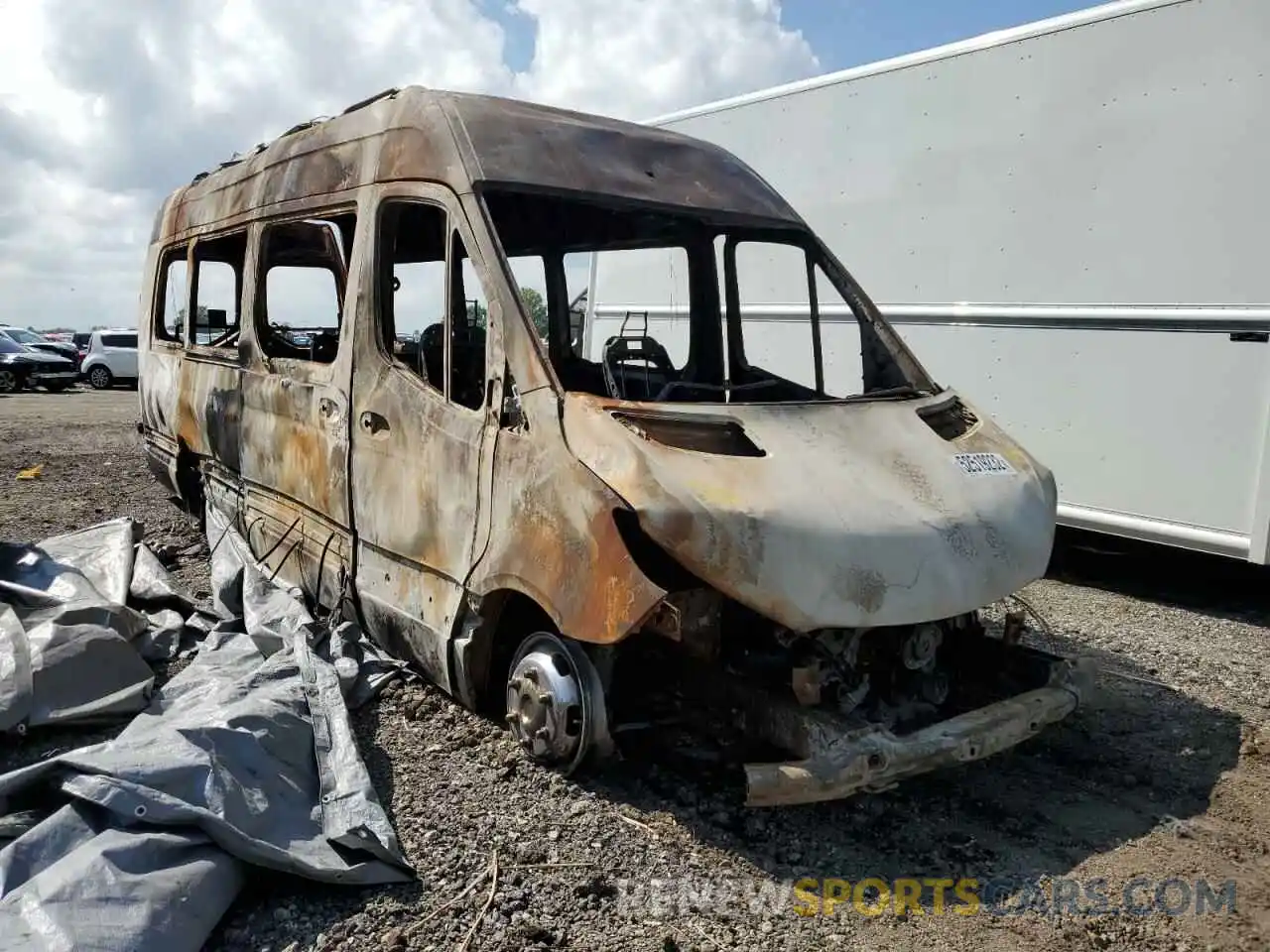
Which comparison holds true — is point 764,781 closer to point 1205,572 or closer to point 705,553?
point 705,553

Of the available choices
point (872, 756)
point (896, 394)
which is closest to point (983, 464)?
point (896, 394)

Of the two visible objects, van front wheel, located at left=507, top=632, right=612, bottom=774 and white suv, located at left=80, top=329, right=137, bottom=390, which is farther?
white suv, located at left=80, top=329, right=137, bottom=390

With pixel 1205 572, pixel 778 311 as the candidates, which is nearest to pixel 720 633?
pixel 778 311

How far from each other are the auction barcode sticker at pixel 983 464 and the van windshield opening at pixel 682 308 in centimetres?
59

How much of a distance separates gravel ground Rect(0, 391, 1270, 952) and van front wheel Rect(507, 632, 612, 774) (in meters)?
0.14

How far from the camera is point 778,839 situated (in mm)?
3477

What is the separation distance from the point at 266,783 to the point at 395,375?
1.77 meters

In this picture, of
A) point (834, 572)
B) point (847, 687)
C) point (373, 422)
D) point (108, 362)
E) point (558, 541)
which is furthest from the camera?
point (108, 362)

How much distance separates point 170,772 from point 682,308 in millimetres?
3392

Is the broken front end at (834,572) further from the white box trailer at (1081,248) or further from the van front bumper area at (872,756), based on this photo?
the white box trailer at (1081,248)

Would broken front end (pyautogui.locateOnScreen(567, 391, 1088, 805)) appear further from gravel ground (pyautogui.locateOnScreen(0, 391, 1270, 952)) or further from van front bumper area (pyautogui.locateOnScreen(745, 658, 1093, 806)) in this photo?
gravel ground (pyautogui.locateOnScreen(0, 391, 1270, 952))

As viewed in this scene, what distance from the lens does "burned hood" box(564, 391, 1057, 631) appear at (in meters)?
3.13

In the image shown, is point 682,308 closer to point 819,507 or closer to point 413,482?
point 413,482

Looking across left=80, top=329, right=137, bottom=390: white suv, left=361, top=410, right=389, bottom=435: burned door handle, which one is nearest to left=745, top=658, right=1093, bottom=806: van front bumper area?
left=361, top=410, right=389, bottom=435: burned door handle
